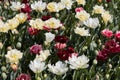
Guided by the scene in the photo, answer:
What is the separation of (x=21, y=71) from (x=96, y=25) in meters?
0.70

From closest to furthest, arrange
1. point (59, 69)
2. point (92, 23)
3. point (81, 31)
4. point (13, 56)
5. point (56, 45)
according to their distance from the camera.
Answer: point (59, 69), point (13, 56), point (56, 45), point (81, 31), point (92, 23)

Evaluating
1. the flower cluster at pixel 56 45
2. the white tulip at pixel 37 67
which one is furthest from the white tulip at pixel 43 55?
the white tulip at pixel 37 67

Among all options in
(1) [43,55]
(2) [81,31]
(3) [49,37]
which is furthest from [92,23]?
(1) [43,55]

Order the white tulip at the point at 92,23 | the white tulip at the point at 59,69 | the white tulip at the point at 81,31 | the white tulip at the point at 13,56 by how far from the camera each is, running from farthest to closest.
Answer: the white tulip at the point at 92,23
the white tulip at the point at 81,31
the white tulip at the point at 13,56
the white tulip at the point at 59,69

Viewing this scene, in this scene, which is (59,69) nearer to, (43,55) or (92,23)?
(43,55)

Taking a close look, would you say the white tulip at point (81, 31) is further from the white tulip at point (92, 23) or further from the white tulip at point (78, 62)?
the white tulip at point (78, 62)

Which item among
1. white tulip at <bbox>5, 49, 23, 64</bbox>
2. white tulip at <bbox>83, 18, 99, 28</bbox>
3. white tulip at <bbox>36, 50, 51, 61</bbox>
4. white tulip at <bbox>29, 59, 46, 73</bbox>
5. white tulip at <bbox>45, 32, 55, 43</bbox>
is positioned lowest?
white tulip at <bbox>29, 59, 46, 73</bbox>

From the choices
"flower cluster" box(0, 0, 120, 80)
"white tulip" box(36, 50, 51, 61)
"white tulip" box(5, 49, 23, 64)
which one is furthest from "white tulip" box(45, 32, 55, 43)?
"white tulip" box(5, 49, 23, 64)

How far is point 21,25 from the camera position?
3438mm

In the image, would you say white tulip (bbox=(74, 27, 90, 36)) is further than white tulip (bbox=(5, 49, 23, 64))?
Yes

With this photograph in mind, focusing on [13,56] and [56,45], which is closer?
[13,56]

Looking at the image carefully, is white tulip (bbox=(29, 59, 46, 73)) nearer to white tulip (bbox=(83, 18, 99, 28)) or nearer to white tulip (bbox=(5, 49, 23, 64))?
white tulip (bbox=(5, 49, 23, 64))

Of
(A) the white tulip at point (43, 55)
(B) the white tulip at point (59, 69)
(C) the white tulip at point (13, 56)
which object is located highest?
(C) the white tulip at point (13, 56)

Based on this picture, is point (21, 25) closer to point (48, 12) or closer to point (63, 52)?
point (48, 12)
